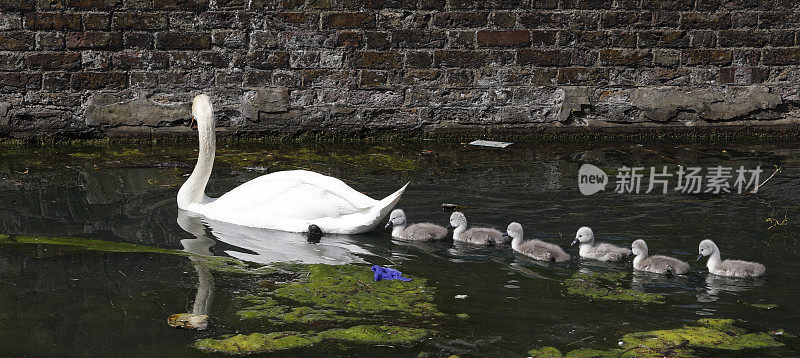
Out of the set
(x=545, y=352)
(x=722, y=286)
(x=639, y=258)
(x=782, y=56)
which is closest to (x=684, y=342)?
(x=545, y=352)

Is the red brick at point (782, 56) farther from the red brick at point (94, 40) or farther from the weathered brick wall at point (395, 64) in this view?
the red brick at point (94, 40)

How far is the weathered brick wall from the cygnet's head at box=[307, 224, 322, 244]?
12.1ft

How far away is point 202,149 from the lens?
7449 mm

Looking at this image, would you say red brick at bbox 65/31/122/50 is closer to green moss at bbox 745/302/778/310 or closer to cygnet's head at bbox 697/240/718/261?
cygnet's head at bbox 697/240/718/261

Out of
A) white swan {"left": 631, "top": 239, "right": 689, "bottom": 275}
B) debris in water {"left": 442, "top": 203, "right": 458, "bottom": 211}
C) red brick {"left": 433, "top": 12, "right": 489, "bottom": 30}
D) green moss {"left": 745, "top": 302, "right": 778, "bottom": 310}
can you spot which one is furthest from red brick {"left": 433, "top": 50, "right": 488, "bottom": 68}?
green moss {"left": 745, "top": 302, "right": 778, "bottom": 310}

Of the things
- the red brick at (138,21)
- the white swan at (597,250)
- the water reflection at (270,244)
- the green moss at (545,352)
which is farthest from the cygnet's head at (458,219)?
the red brick at (138,21)

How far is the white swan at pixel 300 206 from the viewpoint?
6.73 m

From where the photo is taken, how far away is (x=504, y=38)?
10250 millimetres

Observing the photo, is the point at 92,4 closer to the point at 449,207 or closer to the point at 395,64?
the point at 395,64

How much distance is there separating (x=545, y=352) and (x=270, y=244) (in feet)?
8.53

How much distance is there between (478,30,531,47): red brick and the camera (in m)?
10.2

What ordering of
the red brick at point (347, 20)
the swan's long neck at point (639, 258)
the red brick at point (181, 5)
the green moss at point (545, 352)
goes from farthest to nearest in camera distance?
the red brick at point (347, 20)
the red brick at point (181, 5)
the swan's long neck at point (639, 258)
the green moss at point (545, 352)

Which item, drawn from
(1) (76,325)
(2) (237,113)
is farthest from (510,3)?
(1) (76,325)

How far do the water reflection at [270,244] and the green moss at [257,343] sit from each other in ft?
4.63
